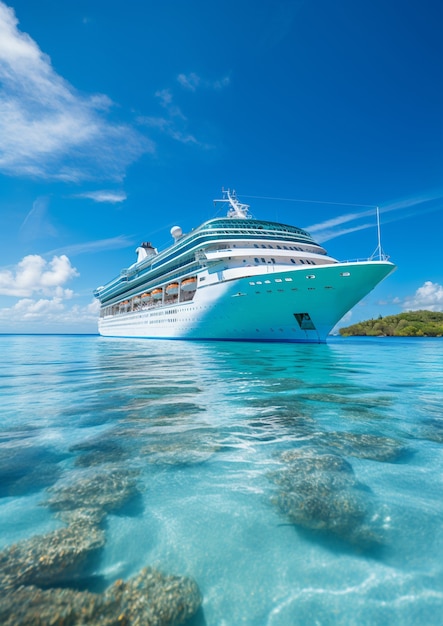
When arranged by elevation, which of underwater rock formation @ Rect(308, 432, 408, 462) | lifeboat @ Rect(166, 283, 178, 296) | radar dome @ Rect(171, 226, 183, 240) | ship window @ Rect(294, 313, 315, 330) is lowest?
underwater rock formation @ Rect(308, 432, 408, 462)

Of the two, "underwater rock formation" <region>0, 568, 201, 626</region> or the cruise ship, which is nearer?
"underwater rock formation" <region>0, 568, 201, 626</region>

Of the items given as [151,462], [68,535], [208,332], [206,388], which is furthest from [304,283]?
[68,535]

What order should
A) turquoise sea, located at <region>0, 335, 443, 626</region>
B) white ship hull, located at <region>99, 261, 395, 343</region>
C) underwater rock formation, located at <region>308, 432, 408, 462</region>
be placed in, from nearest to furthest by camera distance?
turquoise sea, located at <region>0, 335, 443, 626</region>
underwater rock formation, located at <region>308, 432, 408, 462</region>
white ship hull, located at <region>99, 261, 395, 343</region>

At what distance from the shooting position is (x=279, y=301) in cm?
2383

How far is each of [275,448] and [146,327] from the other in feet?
145

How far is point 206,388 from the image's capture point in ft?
28.3

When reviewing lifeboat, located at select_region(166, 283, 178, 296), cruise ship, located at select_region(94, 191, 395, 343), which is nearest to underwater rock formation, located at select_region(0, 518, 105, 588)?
cruise ship, located at select_region(94, 191, 395, 343)

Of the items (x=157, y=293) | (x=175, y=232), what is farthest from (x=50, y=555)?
(x=175, y=232)

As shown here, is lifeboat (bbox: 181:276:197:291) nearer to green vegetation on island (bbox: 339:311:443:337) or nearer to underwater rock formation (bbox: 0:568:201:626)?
underwater rock formation (bbox: 0:568:201:626)

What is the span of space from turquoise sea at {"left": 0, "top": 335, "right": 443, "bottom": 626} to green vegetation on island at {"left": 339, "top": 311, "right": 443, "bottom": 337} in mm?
104382

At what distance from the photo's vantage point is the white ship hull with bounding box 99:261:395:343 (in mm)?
21594

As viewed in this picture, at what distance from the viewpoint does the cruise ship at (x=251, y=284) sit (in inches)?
872

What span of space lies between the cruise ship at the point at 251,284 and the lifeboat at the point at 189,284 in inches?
4.6

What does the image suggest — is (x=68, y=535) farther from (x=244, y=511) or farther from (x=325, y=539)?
(x=325, y=539)
